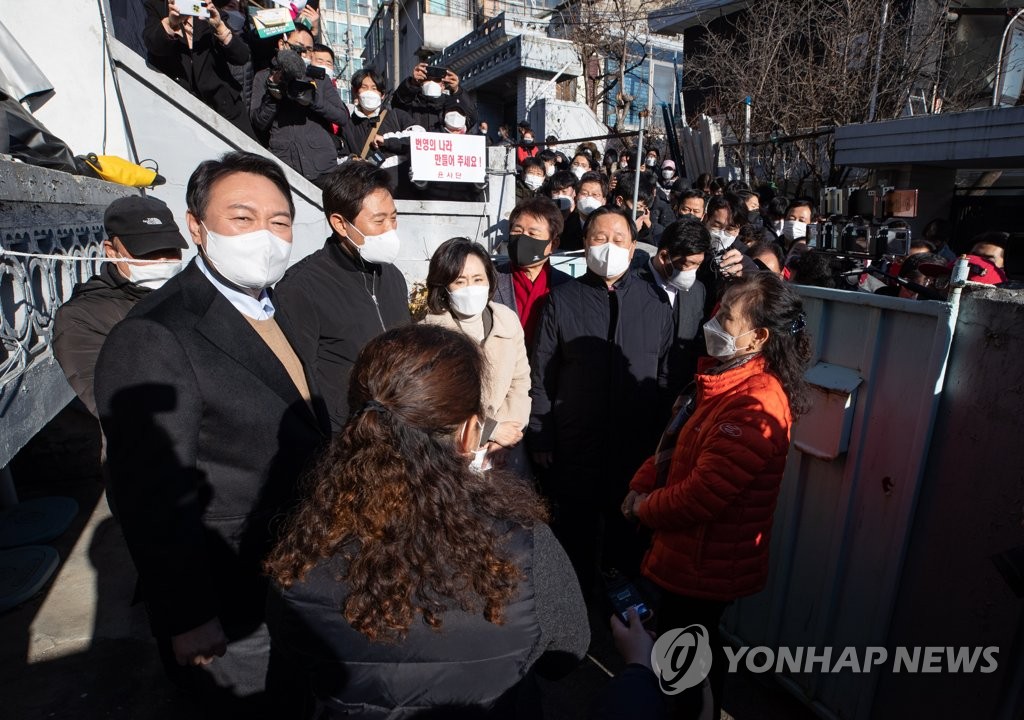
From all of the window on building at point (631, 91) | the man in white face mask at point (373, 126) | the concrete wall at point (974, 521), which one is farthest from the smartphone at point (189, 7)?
the window on building at point (631, 91)

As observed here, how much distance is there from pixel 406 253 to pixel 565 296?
4.19 m

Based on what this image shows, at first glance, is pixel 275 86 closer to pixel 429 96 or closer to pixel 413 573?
pixel 429 96

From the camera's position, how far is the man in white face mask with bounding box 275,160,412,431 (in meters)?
2.45

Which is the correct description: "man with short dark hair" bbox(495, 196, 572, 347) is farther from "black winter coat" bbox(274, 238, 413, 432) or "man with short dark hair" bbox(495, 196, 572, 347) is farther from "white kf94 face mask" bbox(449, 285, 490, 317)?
"black winter coat" bbox(274, 238, 413, 432)

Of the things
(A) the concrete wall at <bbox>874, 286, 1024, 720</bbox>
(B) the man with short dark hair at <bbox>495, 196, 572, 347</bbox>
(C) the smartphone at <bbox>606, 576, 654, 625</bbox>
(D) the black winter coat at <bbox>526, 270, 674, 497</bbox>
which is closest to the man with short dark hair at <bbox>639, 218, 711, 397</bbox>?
(D) the black winter coat at <bbox>526, 270, 674, 497</bbox>

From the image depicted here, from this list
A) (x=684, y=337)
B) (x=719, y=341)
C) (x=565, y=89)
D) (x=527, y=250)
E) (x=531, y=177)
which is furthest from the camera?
(x=565, y=89)

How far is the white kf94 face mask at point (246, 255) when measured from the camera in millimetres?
1857

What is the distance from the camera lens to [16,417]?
2.47m

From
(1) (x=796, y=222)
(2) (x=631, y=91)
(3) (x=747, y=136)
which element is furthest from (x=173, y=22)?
(2) (x=631, y=91)

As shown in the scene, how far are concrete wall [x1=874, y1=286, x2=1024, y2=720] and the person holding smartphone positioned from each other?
698 centimetres

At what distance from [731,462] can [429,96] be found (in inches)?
276

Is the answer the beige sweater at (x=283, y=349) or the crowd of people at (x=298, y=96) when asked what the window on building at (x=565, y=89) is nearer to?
the crowd of people at (x=298, y=96)

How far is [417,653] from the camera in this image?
1093 mm

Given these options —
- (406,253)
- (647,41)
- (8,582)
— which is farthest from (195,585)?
(647,41)
